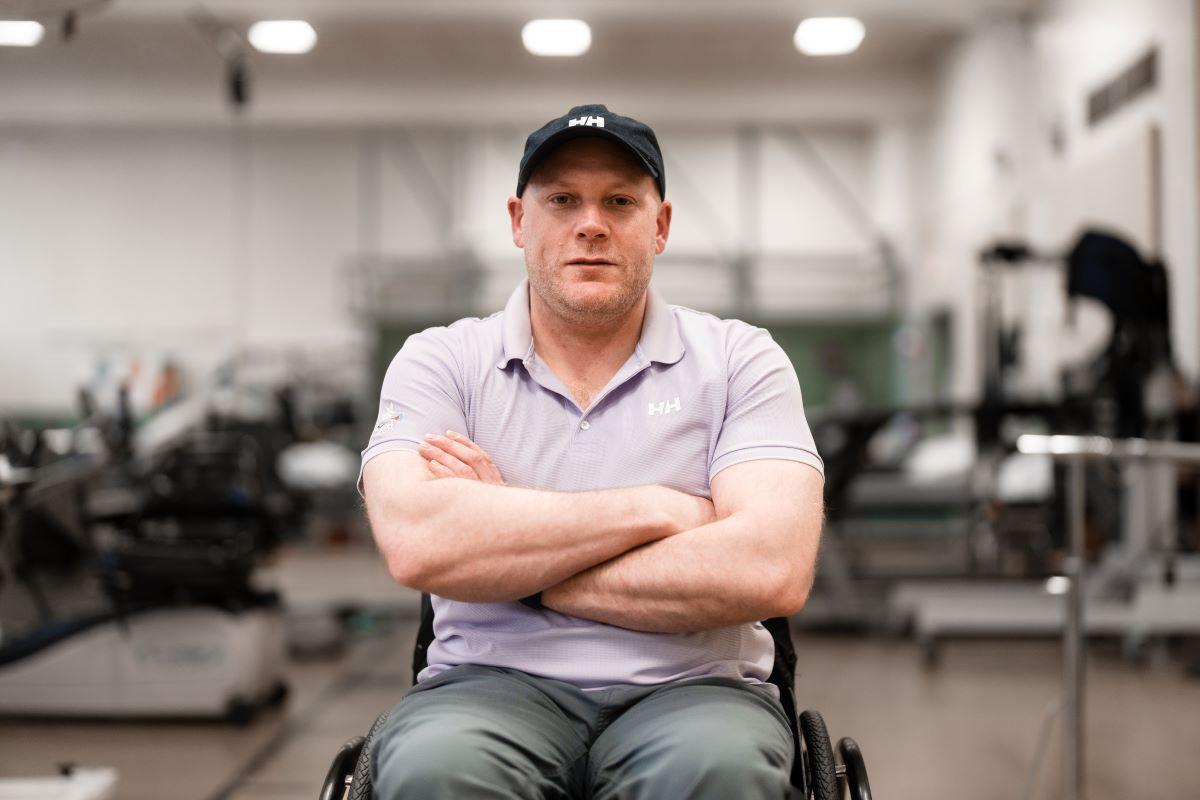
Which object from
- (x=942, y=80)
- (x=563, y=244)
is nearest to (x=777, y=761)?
(x=563, y=244)

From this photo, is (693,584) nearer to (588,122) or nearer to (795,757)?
(795,757)

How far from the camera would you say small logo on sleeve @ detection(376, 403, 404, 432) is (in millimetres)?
1612

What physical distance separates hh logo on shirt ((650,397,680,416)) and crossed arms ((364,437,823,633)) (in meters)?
0.16

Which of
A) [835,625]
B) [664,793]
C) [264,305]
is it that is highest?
[264,305]

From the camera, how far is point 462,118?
11.0 m

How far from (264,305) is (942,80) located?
7283 millimetres

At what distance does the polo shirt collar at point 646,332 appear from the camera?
167 centimetres

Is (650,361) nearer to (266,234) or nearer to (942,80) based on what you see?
(942,80)

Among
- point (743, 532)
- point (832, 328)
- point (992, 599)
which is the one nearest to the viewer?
point (743, 532)

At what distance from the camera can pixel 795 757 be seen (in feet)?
5.02

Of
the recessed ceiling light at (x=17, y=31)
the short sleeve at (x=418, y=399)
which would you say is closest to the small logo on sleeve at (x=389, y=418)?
the short sleeve at (x=418, y=399)

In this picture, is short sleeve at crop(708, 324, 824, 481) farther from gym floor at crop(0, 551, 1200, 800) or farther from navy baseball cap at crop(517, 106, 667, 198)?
gym floor at crop(0, 551, 1200, 800)

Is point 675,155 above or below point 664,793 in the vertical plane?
above

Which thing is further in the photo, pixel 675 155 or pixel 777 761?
pixel 675 155
